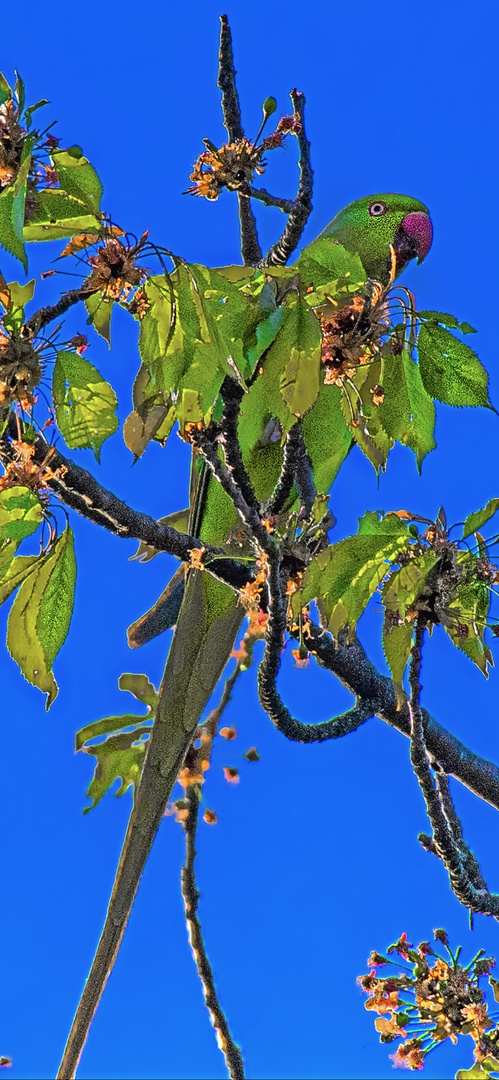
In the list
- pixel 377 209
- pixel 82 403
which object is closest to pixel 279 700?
pixel 82 403

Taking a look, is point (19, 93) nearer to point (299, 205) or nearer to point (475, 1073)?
point (299, 205)

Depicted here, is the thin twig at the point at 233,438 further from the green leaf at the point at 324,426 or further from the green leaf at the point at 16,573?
the green leaf at the point at 16,573

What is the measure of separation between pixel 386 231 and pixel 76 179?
2.18 m

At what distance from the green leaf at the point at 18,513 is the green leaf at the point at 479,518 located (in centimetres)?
70

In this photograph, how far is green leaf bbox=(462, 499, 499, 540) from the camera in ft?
5.20

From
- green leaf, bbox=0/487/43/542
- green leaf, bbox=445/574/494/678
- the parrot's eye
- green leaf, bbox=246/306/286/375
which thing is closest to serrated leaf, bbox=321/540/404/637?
green leaf, bbox=445/574/494/678

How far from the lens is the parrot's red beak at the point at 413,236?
336 cm

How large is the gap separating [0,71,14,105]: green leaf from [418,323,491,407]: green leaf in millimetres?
688

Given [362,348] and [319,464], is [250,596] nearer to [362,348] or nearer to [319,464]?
[319,464]

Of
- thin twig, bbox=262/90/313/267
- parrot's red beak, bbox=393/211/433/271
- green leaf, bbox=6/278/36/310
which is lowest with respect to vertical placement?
green leaf, bbox=6/278/36/310

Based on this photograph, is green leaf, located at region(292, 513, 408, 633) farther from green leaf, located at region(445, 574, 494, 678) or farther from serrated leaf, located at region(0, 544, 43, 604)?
serrated leaf, located at region(0, 544, 43, 604)

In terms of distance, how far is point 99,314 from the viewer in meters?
1.57

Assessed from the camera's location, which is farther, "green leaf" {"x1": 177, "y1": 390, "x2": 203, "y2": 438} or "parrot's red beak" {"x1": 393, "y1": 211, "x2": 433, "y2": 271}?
"parrot's red beak" {"x1": 393, "y1": 211, "x2": 433, "y2": 271}

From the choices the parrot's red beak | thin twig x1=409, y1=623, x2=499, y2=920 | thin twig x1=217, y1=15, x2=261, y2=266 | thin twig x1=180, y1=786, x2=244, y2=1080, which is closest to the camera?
thin twig x1=409, y1=623, x2=499, y2=920
